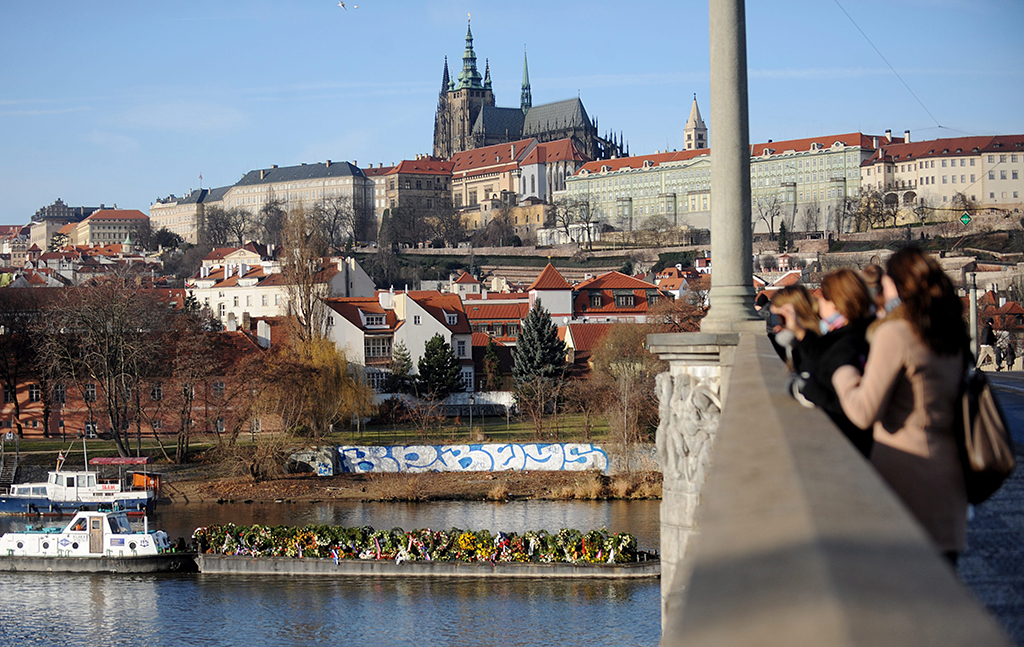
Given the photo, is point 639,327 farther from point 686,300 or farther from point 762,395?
point 762,395

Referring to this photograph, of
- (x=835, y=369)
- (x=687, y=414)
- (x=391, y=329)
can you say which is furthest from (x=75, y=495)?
(x=835, y=369)

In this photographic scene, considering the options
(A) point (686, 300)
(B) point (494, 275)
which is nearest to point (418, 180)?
(B) point (494, 275)

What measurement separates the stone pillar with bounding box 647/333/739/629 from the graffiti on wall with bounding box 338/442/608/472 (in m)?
28.2

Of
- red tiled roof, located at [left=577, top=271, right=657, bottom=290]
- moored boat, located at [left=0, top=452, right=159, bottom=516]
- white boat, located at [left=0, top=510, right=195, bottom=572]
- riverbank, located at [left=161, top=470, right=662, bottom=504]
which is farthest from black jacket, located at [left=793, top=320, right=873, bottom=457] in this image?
red tiled roof, located at [left=577, top=271, right=657, bottom=290]

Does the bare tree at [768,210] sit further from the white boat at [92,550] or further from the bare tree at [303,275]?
the white boat at [92,550]

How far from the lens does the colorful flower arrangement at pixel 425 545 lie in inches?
900

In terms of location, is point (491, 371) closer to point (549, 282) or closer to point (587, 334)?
point (587, 334)

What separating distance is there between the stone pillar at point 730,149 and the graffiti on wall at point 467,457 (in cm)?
2820

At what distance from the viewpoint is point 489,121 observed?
574 ft

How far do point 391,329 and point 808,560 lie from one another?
2011 inches

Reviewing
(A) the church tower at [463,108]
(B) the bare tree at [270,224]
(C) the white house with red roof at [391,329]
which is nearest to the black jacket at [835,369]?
(C) the white house with red roof at [391,329]

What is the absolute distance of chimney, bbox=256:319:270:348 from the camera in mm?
50031

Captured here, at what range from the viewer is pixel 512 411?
159ft

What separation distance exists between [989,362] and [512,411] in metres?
27.7
